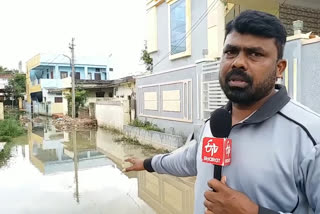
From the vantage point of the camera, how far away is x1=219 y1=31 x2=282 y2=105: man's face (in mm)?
903

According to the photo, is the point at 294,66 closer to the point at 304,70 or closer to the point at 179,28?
the point at 304,70

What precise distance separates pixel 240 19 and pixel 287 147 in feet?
1.48

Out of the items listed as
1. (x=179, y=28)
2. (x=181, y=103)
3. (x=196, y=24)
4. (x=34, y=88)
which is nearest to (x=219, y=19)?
(x=196, y=24)

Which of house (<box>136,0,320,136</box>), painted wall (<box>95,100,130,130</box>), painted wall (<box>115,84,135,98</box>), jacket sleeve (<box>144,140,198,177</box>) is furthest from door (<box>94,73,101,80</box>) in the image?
jacket sleeve (<box>144,140,198,177</box>)

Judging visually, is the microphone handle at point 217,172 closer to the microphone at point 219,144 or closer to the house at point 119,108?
the microphone at point 219,144

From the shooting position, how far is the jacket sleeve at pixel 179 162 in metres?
1.27

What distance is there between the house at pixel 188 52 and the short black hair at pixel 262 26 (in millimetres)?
4936

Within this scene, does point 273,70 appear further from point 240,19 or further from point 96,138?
point 96,138

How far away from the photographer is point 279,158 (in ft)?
2.65

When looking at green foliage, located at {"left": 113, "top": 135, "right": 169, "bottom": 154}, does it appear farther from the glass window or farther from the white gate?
the glass window

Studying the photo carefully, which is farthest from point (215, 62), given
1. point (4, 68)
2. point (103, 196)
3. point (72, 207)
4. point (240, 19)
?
point (4, 68)

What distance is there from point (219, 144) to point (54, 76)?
1021 inches

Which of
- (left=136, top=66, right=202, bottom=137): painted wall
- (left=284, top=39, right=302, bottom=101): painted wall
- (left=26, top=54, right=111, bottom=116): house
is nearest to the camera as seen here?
(left=284, top=39, right=302, bottom=101): painted wall

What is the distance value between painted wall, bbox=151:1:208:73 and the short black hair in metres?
6.66
